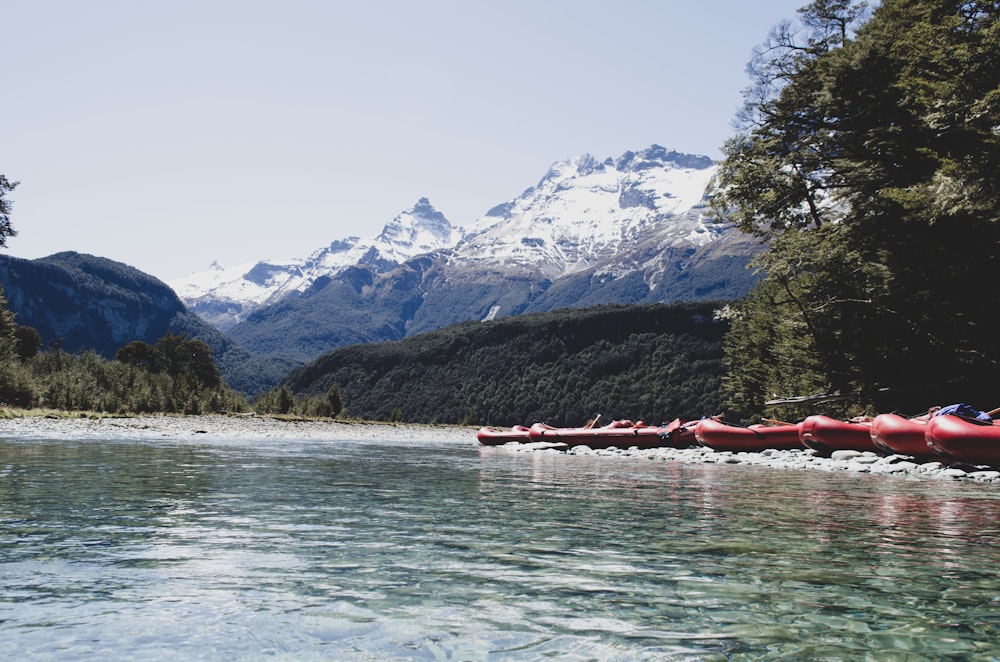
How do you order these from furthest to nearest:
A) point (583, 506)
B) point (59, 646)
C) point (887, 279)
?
point (887, 279) → point (583, 506) → point (59, 646)

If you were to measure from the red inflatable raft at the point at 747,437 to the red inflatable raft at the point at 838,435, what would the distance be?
10.3 ft

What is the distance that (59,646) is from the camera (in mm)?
4598

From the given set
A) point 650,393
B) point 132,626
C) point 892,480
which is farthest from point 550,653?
point 650,393

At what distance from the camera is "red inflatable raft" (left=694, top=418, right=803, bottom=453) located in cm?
3080

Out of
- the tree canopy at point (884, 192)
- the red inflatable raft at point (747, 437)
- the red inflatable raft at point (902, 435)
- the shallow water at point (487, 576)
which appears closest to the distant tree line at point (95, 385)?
the shallow water at point (487, 576)

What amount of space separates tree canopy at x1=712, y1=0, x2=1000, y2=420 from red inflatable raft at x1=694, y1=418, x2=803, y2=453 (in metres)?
4.46

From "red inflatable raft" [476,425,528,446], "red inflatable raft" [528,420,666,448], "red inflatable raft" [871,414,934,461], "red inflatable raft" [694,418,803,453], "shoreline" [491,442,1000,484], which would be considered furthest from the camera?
"red inflatable raft" [476,425,528,446]

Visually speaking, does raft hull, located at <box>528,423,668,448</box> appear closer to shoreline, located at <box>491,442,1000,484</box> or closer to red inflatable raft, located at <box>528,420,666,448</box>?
red inflatable raft, located at <box>528,420,666,448</box>

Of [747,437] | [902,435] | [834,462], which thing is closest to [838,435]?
[834,462]

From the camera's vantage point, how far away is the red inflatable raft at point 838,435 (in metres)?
26.0

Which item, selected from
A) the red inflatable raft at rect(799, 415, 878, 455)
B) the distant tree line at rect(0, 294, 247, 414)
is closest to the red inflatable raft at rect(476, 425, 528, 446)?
the red inflatable raft at rect(799, 415, 878, 455)

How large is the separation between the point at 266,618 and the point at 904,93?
109 feet

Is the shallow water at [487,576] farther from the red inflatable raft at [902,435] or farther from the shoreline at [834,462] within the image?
the red inflatable raft at [902,435]

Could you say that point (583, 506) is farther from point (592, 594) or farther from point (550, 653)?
point (550, 653)
